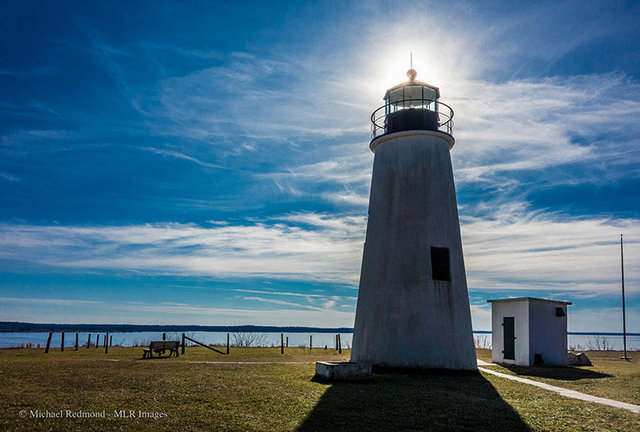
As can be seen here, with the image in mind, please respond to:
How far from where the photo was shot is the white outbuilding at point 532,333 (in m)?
20.4

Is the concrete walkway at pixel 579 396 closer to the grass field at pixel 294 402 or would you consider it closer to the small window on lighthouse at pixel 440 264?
the grass field at pixel 294 402

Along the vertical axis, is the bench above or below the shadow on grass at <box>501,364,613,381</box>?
below

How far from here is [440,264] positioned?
55.3 ft

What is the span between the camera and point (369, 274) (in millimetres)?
17625

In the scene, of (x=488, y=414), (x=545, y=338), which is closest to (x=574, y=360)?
(x=545, y=338)

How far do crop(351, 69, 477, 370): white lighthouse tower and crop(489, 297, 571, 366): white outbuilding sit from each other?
5021 mm

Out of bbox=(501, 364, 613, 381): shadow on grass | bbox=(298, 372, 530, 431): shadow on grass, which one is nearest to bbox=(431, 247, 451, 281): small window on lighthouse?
bbox=(298, 372, 530, 431): shadow on grass

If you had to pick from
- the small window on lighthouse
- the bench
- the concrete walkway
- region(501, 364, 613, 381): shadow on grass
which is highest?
the small window on lighthouse

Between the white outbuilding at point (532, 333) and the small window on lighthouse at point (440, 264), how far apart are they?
19.5ft

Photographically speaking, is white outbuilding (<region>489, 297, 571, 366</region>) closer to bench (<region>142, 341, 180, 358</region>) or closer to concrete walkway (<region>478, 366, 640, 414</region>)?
concrete walkway (<region>478, 366, 640, 414</region>)

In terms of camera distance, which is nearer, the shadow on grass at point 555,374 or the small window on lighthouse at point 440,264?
the shadow on grass at point 555,374

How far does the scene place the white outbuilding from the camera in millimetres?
20359

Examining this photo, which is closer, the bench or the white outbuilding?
the white outbuilding

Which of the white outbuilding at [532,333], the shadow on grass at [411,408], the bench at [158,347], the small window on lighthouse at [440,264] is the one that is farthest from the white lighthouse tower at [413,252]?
the bench at [158,347]
